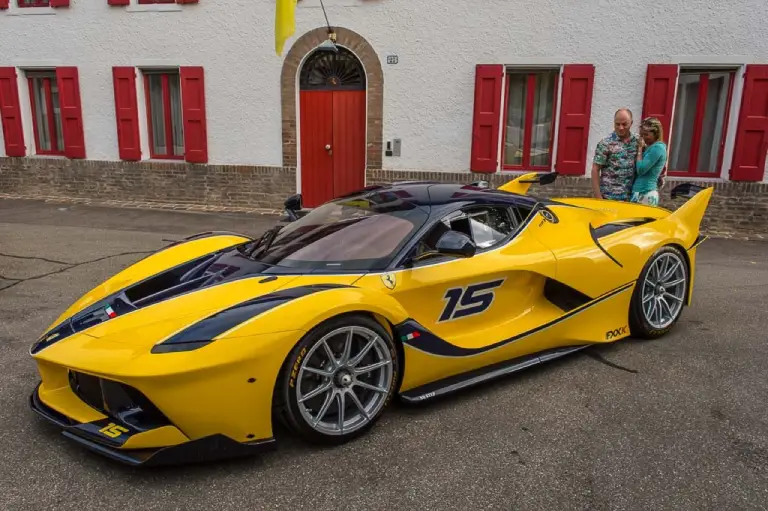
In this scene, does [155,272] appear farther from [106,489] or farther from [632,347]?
[632,347]

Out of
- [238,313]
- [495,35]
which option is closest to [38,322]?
[238,313]

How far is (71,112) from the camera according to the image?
10938 millimetres

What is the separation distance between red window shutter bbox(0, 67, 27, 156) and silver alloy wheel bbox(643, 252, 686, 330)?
12076mm

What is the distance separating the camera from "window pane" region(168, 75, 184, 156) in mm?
10758

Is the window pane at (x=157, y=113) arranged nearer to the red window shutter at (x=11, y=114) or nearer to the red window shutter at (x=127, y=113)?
the red window shutter at (x=127, y=113)

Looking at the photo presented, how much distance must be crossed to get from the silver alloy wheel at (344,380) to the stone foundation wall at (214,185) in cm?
710

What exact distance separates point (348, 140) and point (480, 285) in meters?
7.21

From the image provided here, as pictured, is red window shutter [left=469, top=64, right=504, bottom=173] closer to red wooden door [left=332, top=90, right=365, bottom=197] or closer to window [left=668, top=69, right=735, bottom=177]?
red wooden door [left=332, top=90, right=365, bottom=197]

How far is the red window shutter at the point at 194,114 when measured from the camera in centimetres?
1020

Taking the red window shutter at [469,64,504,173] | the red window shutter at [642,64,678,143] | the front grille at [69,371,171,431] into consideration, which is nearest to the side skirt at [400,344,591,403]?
the front grille at [69,371,171,431]

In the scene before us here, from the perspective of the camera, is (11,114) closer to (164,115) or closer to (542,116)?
(164,115)

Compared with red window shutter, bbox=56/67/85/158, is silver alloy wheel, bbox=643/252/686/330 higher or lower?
lower

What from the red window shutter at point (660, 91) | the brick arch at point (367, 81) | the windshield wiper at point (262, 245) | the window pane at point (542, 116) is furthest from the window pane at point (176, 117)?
the red window shutter at point (660, 91)

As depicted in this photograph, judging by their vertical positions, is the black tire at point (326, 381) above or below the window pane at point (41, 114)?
below
